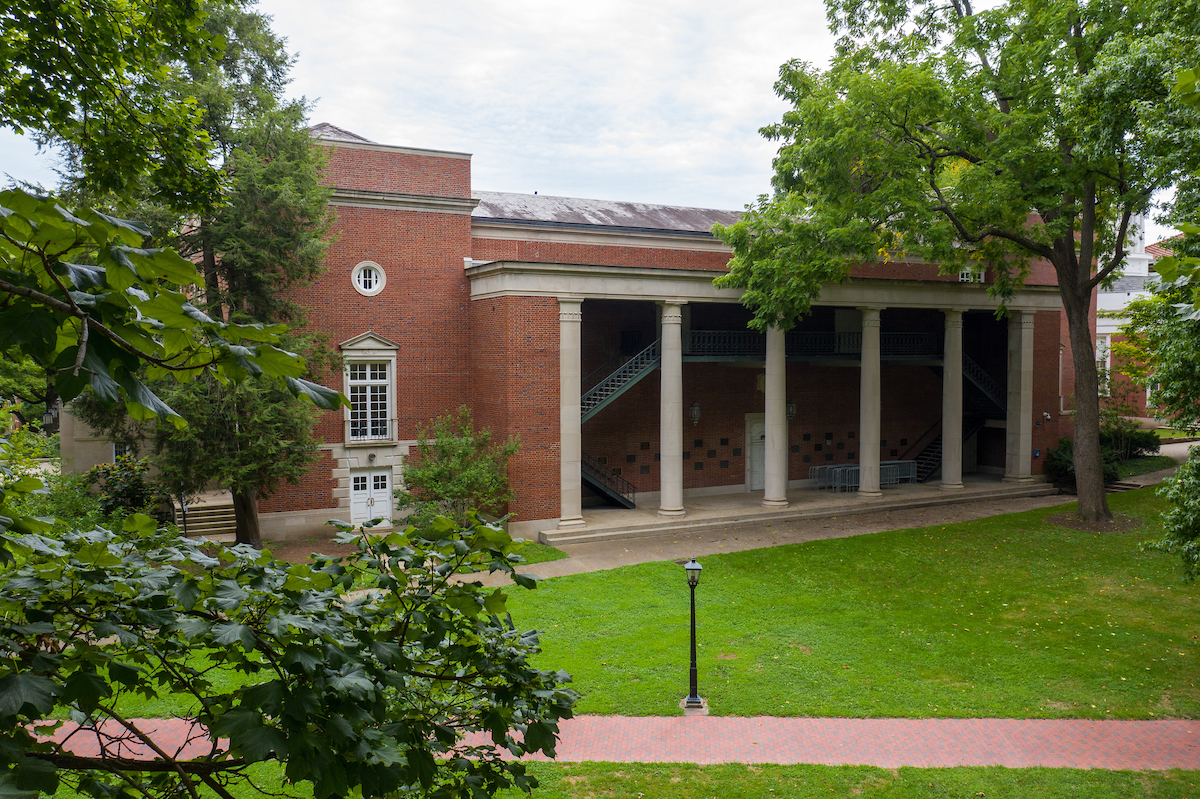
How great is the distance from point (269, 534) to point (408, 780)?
2164 cm

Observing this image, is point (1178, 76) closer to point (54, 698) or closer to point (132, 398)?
point (132, 398)

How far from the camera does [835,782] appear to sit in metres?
9.16

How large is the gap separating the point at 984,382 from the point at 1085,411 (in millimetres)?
8831

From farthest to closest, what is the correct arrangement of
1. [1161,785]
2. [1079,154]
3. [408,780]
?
[1079,154] < [1161,785] < [408,780]

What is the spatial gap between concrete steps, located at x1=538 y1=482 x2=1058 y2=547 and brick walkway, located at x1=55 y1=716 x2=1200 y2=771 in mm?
11315

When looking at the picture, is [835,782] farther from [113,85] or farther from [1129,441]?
[1129,441]

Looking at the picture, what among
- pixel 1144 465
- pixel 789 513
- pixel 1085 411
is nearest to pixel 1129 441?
pixel 1144 465

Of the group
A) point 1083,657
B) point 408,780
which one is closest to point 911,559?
point 1083,657

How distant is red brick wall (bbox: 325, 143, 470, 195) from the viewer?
75.6 ft

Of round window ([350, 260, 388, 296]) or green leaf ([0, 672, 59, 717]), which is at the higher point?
round window ([350, 260, 388, 296])

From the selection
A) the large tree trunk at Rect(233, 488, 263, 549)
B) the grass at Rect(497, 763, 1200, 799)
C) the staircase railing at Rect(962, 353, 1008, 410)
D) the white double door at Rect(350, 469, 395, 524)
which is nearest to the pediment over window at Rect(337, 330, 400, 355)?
the white double door at Rect(350, 469, 395, 524)

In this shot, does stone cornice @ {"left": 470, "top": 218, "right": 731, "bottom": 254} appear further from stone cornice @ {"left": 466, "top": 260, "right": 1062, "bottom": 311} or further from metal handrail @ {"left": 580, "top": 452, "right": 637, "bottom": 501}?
metal handrail @ {"left": 580, "top": 452, "right": 637, "bottom": 501}

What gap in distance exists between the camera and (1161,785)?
916cm

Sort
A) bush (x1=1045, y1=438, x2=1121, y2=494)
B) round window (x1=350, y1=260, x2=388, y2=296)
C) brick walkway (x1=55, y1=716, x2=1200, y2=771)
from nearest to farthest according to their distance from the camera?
brick walkway (x1=55, y1=716, x2=1200, y2=771) < round window (x1=350, y1=260, x2=388, y2=296) < bush (x1=1045, y1=438, x2=1121, y2=494)
